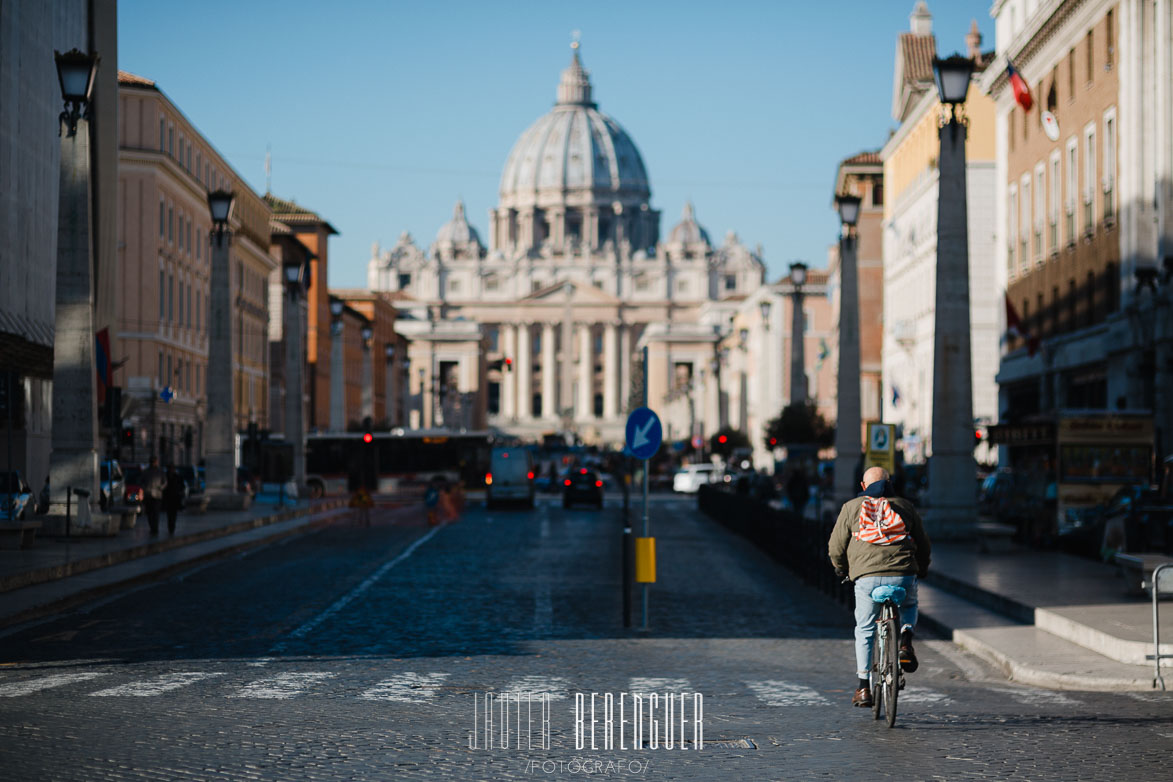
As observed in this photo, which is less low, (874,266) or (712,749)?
(874,266)

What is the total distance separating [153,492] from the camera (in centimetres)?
3148

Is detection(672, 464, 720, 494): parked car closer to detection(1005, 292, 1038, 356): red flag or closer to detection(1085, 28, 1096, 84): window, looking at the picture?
detection(1005, 292, 1038, 356): red flag

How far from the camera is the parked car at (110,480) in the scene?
39.2 meters

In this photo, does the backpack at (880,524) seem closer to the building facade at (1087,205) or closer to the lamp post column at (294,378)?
the building facade at (1087,205)

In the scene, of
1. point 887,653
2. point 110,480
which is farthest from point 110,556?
point 110,480

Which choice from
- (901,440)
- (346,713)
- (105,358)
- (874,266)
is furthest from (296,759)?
(874,266)

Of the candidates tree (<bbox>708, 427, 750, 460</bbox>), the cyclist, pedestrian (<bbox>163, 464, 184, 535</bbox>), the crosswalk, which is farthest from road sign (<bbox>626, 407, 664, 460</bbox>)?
tree (<bbox>708, 427, 750, 460</bbox>)

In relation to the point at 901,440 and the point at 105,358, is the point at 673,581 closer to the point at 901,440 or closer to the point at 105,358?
the point at 105,358

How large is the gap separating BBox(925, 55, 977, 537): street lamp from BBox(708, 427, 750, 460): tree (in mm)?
60783

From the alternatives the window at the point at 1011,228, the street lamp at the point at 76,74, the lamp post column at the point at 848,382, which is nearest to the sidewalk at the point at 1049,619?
the lamp post column at the point at 848,382

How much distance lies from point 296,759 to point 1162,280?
28.2 metres

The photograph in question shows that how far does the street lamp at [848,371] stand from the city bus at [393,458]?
116 feet

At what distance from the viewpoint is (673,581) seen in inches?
944

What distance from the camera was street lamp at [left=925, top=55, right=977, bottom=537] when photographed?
28469 millimetres
